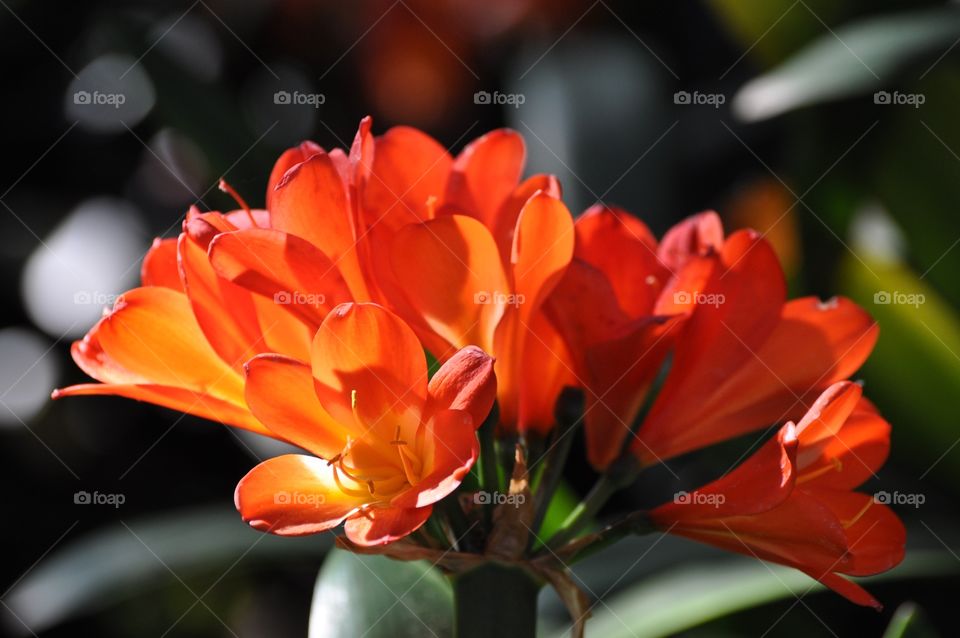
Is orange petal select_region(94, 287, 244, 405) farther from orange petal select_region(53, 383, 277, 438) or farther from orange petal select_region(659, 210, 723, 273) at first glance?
orange petal select_region(659, 210, 723, 273)

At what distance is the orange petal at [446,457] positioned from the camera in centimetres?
47

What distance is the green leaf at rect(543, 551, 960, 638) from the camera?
2.64 ft

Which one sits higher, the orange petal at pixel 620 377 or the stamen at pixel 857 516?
the orange petal at pixel 620 377

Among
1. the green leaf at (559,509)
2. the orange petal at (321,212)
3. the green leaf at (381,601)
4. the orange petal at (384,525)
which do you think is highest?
the orange petal at (321,212)

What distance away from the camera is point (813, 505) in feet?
1.74

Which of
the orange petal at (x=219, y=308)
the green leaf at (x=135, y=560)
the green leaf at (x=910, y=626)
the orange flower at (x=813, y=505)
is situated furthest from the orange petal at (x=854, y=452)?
the green leaf at (x=135, y=560)

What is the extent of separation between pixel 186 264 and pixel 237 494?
Result: 14 centimetres

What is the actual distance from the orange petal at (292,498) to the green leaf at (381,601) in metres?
0.13

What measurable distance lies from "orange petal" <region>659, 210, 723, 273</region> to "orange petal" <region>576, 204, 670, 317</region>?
0.9 inches

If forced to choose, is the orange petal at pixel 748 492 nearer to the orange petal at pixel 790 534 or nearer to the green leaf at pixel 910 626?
the orange petal at pixel 790 534

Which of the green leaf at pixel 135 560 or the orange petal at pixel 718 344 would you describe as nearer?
the orange petal at pixel 718 344

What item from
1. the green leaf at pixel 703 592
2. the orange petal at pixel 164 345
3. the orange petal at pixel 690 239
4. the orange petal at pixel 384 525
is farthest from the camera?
the green leaf at pixel 703 592

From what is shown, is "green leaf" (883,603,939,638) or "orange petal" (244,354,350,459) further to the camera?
"green leaf" (883,603,939,638)

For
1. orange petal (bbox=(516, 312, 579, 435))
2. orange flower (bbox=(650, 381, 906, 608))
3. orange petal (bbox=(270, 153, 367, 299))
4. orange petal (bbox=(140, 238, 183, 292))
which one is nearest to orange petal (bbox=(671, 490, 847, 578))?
orange flower (bbox=(650, 381, 906, 608))
